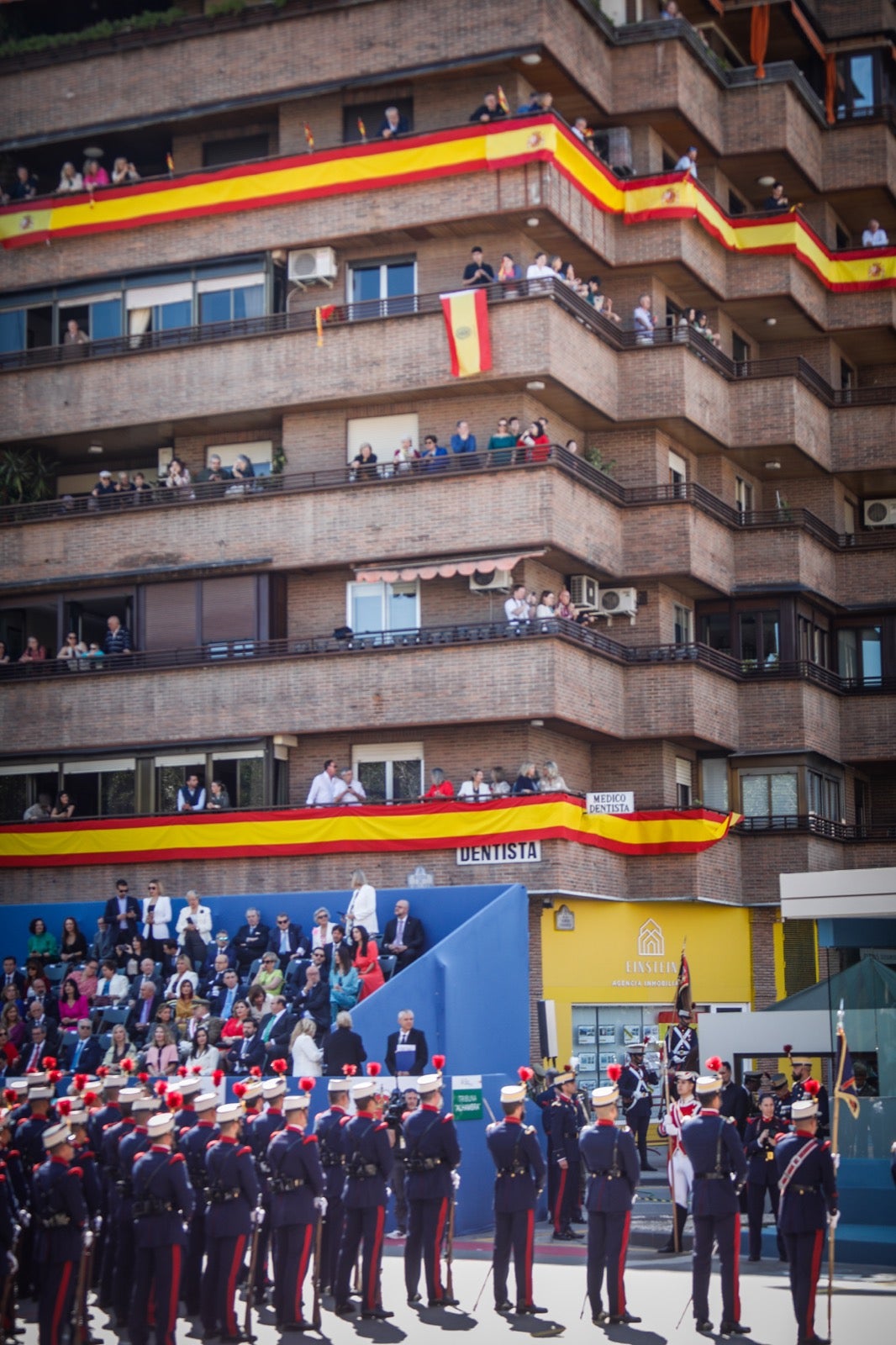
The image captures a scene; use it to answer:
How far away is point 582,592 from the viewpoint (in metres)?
39.8

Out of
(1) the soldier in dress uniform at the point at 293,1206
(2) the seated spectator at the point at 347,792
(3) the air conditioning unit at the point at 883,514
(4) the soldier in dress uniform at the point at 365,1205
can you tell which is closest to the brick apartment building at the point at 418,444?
(2) the seated spectator at the point at 347,792

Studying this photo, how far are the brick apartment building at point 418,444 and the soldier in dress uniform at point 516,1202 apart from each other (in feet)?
47.9

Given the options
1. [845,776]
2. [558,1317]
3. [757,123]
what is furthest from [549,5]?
[558,1317]

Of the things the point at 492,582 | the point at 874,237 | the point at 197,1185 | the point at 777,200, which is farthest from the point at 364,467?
the point at 197,1185

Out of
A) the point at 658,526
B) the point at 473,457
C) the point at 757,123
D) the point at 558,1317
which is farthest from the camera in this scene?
the point at 757,123

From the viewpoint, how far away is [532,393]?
39.4m

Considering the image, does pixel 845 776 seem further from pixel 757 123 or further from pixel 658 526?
pixel 757 123

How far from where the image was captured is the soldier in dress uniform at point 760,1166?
24.5 metres

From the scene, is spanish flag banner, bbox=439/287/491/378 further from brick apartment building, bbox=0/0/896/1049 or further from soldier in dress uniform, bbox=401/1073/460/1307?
soldier in dress uniform, bbox=401/1073/460/1307

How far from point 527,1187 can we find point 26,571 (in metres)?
23.8

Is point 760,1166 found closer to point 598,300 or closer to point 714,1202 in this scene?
point 714,1202

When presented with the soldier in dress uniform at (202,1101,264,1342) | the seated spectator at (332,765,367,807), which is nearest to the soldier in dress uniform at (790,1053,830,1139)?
the soldier in dress uniform at (202,1101,264,1342)

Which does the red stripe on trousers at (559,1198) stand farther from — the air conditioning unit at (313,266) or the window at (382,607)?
the air conditioning unit at (313,266)

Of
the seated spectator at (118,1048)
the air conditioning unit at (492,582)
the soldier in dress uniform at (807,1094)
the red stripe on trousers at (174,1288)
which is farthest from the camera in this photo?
the air conditioning unit at (492,582)
